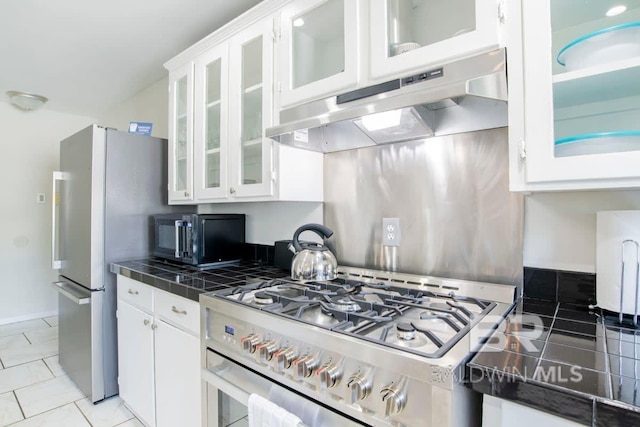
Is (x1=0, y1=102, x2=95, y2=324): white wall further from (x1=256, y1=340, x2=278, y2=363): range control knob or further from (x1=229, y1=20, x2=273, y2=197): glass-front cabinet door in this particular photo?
(x1=256, y1=340, x2=278, y2=363): range control knob

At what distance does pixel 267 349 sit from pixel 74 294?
74.7 inches

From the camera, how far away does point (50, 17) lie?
2.06 metres

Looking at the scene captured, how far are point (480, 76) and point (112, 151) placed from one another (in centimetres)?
220

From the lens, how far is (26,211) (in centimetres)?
384

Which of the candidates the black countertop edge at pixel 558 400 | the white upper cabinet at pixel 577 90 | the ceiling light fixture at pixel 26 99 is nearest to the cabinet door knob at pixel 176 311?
the black countertop edge at pixel 558 400

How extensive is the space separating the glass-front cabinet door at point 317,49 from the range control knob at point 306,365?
3.28ft

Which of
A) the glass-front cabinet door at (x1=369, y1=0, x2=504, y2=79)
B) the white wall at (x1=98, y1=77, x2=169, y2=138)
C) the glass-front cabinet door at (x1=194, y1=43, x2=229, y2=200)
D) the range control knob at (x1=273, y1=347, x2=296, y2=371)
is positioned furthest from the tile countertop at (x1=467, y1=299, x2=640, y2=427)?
the white wall at (x1=98, y1=77, x2=169, y2=138)

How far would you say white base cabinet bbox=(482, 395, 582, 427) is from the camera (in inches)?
24.4

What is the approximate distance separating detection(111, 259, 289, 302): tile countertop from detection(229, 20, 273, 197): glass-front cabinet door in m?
0.42

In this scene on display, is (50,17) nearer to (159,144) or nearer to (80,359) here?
(159,144)

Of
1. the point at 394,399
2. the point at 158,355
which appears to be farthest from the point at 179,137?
the point at 394,399

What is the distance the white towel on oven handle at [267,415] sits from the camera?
923mm

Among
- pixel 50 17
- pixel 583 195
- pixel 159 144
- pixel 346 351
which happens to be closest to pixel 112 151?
pixel 159 144

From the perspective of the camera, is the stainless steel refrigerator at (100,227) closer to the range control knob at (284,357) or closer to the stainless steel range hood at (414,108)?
A: the stainless steel range hood at (414,108)
